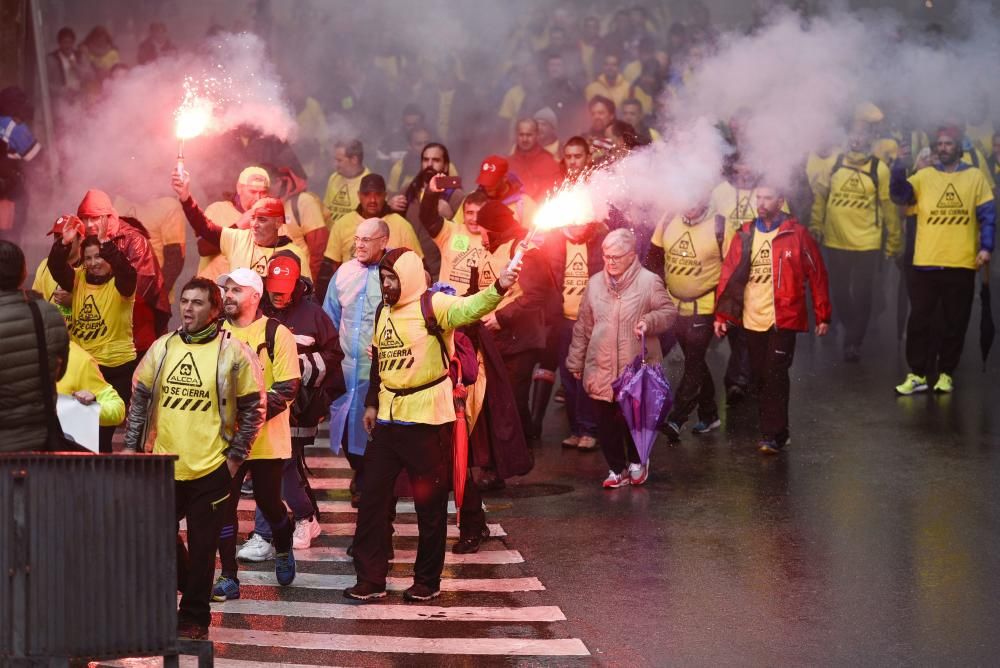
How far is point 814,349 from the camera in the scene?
55.5 feet

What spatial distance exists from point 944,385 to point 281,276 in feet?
24.1

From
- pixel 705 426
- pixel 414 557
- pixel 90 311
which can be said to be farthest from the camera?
pixel 705 426

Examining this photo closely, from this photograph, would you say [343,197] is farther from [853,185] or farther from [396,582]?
[396,582]

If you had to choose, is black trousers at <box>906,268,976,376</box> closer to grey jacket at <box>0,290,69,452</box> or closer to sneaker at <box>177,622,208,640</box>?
sneaker at <box>177,622,208,640</box>

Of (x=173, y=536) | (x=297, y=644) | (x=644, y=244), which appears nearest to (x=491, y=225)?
(x=644, y=244)

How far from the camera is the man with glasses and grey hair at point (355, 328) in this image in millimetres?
9703

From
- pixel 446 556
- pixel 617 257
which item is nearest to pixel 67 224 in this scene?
pixel 446 556

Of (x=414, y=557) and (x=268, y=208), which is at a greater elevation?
(x=268, y=208)

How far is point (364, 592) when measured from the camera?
8.28m

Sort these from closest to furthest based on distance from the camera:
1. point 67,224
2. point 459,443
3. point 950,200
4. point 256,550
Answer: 1. point 459,443
2. point 256,550
3. point 67,224
4. point 950,200

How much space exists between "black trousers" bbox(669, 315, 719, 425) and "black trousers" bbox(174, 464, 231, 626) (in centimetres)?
565

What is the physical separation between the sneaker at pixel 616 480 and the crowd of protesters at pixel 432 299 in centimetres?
1

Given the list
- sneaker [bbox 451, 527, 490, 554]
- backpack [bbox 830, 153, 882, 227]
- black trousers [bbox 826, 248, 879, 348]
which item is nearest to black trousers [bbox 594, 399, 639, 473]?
sneaker [bbox 451, 527, 490, 554]

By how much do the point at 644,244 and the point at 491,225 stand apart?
2147 mm
